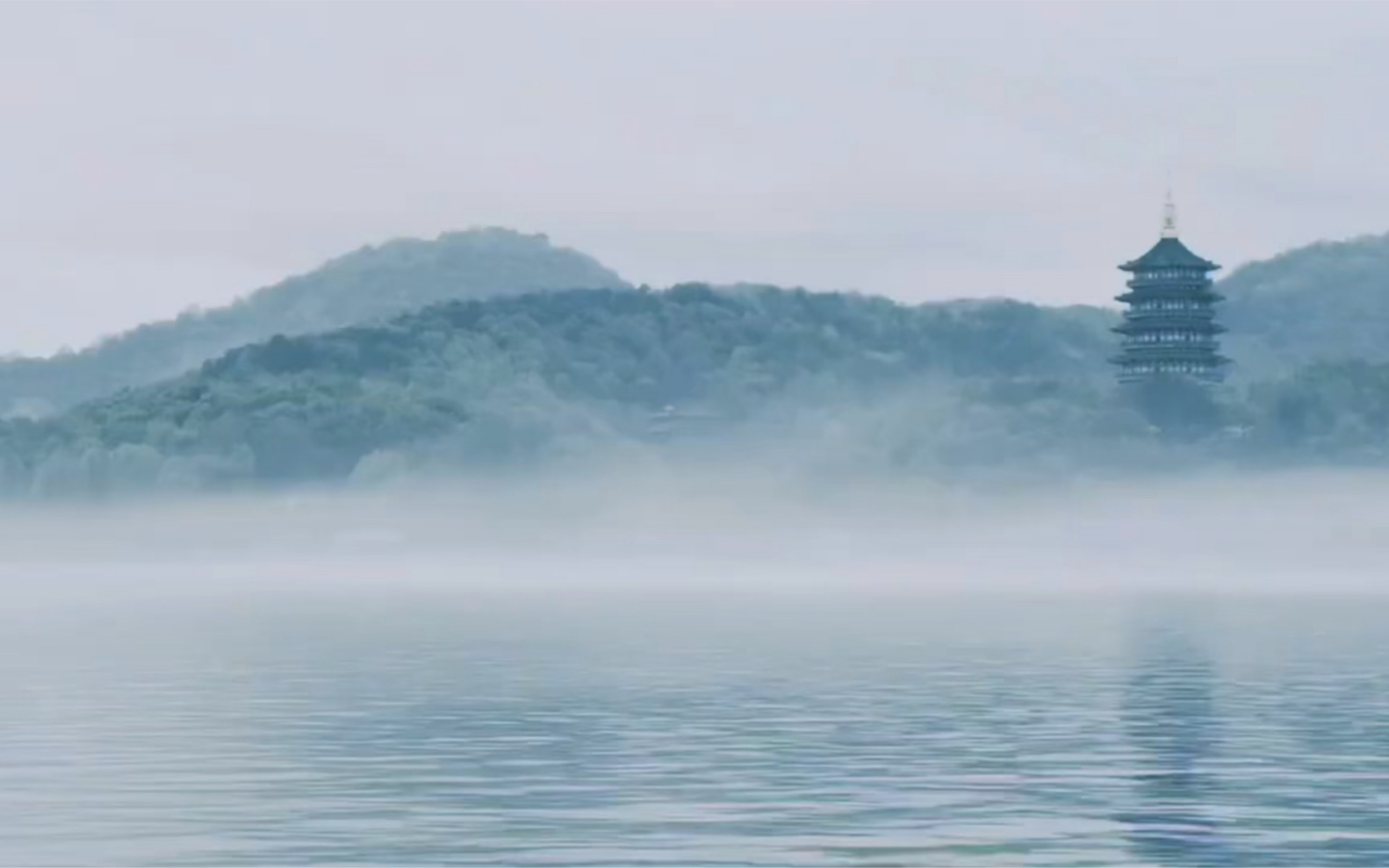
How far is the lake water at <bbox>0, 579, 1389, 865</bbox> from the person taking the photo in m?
26.4

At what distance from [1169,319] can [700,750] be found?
148 metres

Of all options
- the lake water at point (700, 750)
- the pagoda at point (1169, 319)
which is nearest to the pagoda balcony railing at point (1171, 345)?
the pagoda at point (1169, 319)

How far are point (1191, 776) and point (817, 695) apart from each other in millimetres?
13632

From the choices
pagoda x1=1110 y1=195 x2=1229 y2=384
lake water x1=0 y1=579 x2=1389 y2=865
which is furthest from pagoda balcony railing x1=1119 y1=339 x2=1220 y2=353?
lake water x1=0 y1=579 x2=1389 y2=865

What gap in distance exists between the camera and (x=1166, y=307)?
180 meters

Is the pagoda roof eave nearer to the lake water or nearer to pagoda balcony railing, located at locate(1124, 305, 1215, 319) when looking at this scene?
pagoda balcony railing, located at locate(1124, 305, 1215, 319)

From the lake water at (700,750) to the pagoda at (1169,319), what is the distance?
361 ft

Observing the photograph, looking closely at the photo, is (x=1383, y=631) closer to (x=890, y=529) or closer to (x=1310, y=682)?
(x=1310, y=682)

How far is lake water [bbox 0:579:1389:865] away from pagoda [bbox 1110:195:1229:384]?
110020 millimetres

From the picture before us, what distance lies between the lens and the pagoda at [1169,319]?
581ft

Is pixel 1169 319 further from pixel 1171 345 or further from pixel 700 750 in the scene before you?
pixel 700 750

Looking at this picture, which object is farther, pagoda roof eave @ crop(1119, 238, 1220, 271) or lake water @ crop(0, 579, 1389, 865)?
pagoda roof eave @ crop(1119, 238, 1220, 271)

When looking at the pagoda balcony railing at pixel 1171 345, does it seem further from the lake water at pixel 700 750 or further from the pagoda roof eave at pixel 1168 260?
the lake water at pixel 700 750

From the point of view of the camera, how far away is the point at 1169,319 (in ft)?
591
